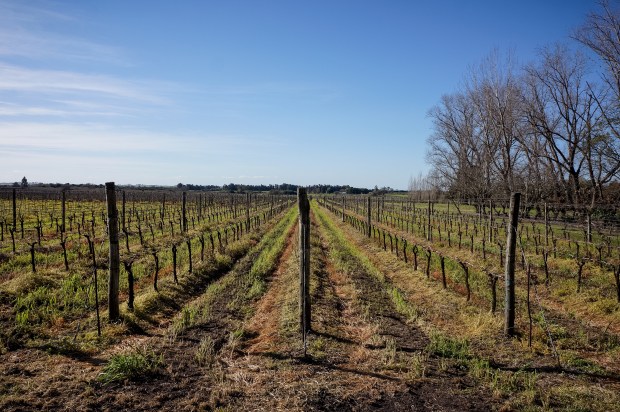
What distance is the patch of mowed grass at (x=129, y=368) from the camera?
5051mm

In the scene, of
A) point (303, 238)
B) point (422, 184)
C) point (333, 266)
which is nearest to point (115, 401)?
point (303, 238)

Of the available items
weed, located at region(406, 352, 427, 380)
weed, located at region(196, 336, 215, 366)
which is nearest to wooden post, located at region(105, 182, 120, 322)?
weed, located at region(196, 336, 215, 366)

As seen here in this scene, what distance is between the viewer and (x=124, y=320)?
7320 mm

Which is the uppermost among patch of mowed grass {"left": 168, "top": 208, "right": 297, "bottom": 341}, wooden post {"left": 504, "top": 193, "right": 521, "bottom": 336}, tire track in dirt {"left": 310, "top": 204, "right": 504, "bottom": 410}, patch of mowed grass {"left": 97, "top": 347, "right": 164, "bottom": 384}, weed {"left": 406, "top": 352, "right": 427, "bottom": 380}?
wooden post {"left": 504, "top": 193, "right": 521, "bottom": 336}

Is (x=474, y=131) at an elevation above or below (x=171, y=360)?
above

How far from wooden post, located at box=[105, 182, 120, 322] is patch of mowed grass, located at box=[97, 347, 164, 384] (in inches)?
82.0

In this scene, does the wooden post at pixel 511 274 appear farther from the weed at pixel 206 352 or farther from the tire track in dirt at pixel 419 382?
the weed at pixel 206 352

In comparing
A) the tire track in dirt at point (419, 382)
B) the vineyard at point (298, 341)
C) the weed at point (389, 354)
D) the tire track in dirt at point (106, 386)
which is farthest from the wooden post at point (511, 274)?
the tire track in dirt at point (106, 386)

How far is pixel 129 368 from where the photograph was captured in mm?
Answer: 5199

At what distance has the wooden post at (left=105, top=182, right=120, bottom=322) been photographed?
7379mm

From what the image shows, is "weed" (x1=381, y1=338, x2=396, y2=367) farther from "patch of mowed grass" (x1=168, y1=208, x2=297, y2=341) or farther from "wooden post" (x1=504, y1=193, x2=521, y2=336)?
"patch of mowed grass" (x1=168, y1=208, x2=297, y2=341)

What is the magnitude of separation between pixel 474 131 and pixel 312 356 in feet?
122

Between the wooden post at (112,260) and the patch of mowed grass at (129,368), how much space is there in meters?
2.08

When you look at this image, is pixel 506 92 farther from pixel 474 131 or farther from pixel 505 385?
pixel 505 385
